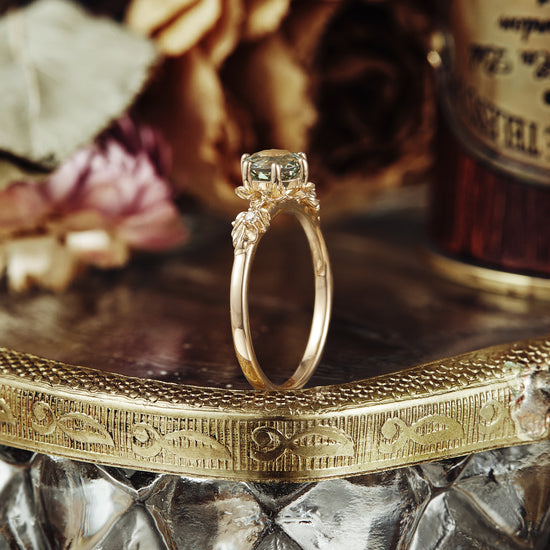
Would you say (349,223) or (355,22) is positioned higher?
(355,22)

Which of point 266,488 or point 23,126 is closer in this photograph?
point 266,488

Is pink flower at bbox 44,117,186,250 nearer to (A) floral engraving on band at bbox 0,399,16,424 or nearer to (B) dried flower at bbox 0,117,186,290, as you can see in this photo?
(B) dried flower at bbox 0,117,186,290

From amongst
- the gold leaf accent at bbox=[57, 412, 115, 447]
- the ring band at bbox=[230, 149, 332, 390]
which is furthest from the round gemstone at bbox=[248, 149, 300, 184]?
the gold leaf accent at bbox=[57, 412, 115, 447]

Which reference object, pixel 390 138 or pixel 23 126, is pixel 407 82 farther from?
pixel 23 126

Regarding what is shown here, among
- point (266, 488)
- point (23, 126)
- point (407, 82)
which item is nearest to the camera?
point (266, 488)

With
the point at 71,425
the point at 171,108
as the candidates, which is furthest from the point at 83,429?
the point at 171,108

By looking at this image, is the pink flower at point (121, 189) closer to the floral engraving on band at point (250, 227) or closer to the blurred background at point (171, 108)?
the blurred background at point (171, 108)

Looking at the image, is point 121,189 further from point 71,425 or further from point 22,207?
point 71,425

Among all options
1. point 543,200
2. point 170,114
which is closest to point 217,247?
point 170,114
